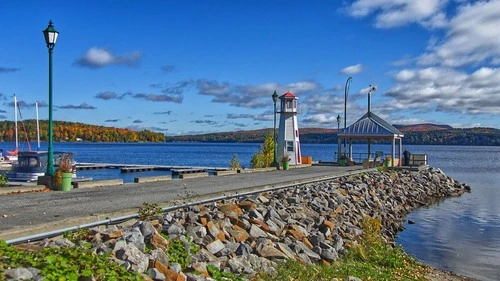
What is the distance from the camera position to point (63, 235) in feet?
28.3

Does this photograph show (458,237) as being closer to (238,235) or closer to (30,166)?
(238,235)

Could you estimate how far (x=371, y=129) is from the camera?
3925cm

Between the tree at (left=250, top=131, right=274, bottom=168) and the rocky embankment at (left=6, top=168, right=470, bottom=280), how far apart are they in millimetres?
16425

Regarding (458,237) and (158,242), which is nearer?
(158,242)

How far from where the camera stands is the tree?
124 feet

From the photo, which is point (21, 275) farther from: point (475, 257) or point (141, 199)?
point (475, 257)

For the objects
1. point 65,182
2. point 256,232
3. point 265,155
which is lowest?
point 256,232

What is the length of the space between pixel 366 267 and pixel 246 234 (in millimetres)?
2473

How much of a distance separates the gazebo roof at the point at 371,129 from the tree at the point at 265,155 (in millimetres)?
5305

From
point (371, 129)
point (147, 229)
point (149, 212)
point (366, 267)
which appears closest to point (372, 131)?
point (371, 129)

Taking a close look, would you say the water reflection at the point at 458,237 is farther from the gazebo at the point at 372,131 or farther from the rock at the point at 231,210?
the gazebo at the point at 372,131

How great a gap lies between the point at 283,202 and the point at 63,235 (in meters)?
8.21

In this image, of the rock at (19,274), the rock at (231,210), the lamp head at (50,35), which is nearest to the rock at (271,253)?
the rock at (231,210)

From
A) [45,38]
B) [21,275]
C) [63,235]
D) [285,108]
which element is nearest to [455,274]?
[63,235]
